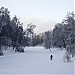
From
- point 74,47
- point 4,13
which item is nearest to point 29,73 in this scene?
point 74,47

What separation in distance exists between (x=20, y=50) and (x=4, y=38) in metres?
14.9

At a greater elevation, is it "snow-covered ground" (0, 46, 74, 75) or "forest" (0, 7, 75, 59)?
"forest" (0, 7, 75, 59)

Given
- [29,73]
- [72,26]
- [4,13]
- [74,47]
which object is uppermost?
[4,13]

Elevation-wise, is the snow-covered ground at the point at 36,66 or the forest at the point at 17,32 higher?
the forest at the point at 17,32

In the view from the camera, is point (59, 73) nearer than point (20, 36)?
Yes

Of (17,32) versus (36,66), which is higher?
(17,32)

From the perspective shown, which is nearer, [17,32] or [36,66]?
[36,66]

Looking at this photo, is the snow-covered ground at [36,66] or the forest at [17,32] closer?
the snow-covered ground at [36,66]

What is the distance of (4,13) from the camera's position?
49.4 m

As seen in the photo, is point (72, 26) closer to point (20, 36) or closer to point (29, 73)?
point (29, 73)

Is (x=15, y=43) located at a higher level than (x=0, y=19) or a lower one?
lower

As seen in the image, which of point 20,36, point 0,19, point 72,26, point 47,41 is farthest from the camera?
point 47,41

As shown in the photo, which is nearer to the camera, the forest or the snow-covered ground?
the snow-covered ground

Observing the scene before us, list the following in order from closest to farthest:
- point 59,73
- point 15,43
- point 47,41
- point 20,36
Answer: point 59,73, point 15,43, point 20,36, point 47,41
